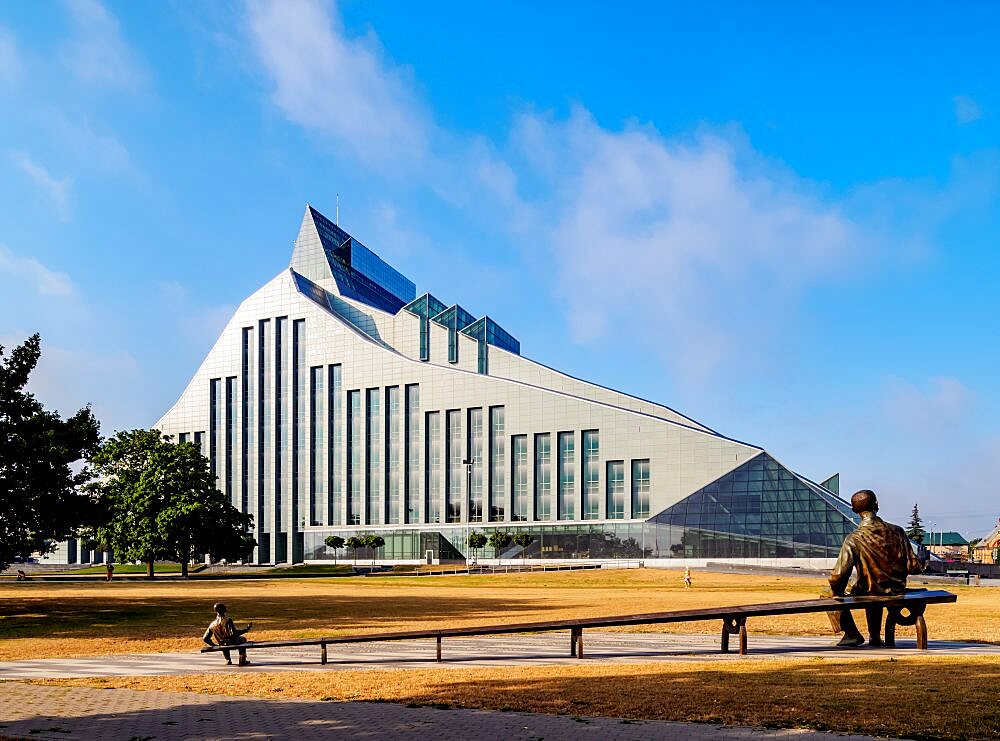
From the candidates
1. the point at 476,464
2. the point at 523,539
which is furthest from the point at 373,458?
the point at 523,539

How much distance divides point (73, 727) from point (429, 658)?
9056mm

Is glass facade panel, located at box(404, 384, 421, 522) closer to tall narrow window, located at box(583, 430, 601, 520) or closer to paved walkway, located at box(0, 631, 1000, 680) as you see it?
tall narrow window, located at box(583, 430, 601, 520)

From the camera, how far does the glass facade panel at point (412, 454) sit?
112 m

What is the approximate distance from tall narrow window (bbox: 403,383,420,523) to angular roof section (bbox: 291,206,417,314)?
27.6 meters

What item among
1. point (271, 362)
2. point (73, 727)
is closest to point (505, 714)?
point (73, 727)

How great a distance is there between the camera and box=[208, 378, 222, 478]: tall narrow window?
408ft

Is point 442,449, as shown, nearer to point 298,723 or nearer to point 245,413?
point 245,413

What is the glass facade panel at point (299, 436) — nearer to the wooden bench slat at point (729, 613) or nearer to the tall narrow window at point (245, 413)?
the tall narrow window at point (245, 413)

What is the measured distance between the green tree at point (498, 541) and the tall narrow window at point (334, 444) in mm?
22916

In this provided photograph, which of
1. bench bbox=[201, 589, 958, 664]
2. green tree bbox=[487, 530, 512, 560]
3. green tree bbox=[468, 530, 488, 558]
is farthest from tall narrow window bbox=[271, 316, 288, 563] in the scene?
bench bbox=[201, 589, 958, 664]

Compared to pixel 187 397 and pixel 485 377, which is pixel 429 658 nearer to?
pixel 485 377

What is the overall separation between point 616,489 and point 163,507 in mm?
47003

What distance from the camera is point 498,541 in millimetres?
97875

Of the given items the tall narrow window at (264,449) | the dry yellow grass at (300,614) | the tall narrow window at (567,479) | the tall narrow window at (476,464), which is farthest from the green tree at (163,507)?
the tall narrow window at (567,479)
